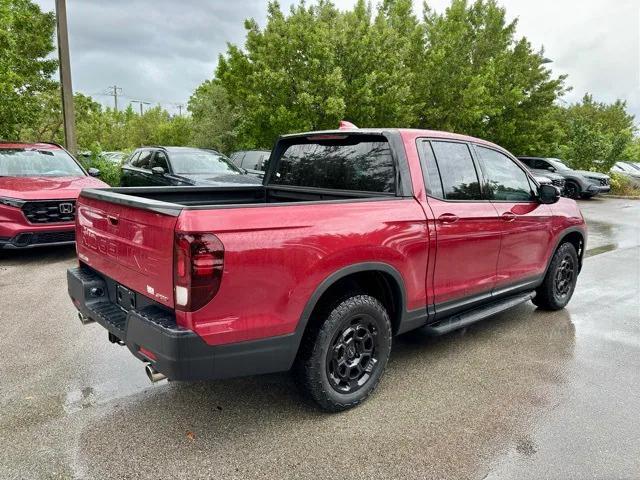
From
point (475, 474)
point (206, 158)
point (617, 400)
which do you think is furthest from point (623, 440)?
point (206, 158)

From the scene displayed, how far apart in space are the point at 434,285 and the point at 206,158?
7776mm

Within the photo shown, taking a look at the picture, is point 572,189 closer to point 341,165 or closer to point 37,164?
point 341,165

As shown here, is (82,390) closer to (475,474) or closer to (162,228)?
(162,228)

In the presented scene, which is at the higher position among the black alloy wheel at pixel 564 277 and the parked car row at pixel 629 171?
the parked car row at pixel 629 171

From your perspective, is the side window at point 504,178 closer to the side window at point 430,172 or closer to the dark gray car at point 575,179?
the side window at point 430,172

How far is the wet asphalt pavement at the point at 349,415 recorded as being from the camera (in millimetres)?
2607

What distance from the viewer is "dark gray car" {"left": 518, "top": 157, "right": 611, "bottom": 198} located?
1786 centimetres

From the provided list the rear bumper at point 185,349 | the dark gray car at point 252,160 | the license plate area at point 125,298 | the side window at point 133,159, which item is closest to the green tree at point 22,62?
the side window at point 133,159

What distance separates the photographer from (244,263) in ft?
8.07

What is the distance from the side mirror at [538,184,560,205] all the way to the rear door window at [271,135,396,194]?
6.27 ft

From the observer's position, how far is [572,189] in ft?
60.3

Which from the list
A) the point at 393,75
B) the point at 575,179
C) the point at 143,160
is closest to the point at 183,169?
the point at 143,160

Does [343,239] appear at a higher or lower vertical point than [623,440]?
higher

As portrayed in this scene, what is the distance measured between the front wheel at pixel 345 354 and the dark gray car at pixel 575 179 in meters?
16.6
